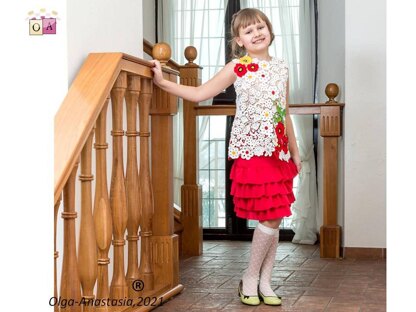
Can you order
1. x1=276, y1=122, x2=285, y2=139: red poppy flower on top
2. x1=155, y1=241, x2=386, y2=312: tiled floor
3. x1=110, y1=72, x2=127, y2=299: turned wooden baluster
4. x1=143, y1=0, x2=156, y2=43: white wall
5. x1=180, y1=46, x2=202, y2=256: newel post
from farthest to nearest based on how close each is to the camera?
x1=143, y1=0, x2=156, y2=43: white wall
x1=180, y1=46, x2=202, y2=256: newel post
x1=276, y1=122, x2=285, y2=139: red poppy flower on top
x1=155, y1=241, x2=386, y2=312: tiled floor
x1=110, y1=72, x2=127, y2=299: turned wooden baluster

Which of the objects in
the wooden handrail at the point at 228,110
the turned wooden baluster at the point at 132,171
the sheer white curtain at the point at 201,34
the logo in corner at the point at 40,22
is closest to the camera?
the logo in corner at the point at 40,22

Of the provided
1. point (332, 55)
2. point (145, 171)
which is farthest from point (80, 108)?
point (332, 55)

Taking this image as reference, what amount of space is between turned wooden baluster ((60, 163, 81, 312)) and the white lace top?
1.09 meters

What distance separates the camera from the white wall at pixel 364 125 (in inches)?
194

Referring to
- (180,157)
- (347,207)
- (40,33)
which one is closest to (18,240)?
(40,33)

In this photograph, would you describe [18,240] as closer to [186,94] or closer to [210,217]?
[186,94]

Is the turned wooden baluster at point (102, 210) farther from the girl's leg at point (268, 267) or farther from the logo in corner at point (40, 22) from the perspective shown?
the girl's leg at point (268, 267)

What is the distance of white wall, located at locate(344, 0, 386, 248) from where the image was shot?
4.93 metres

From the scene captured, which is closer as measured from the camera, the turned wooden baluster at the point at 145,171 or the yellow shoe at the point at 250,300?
the turned wooden baluster at the point at 145,171

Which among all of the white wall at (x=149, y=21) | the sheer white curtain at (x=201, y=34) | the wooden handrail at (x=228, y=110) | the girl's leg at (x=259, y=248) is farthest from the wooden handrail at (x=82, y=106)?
the sheer white curtain at (x=201, y=34)

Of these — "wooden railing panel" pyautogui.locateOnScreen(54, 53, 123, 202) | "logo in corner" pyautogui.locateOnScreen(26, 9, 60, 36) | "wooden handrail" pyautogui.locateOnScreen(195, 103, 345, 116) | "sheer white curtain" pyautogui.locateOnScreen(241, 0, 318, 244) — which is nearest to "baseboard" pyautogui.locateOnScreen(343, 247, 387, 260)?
"wooden handrail" pyautogui.locateOnScreen(195, 103, 345, 116)

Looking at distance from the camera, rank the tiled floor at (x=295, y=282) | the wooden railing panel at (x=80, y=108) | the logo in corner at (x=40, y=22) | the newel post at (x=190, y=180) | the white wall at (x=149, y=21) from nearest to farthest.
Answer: the wooden railing panel at (x=80, y=108) → the logo in corner at (x=40, y=22) → the tiled floor at (x=295, y=282) → the newel post at (x=190, y=180) → the white wall at (x=149, y=21)

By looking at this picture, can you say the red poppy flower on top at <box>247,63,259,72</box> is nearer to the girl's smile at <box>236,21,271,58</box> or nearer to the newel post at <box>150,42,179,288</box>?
the girl's smile at <box>236,21,271,58</box>

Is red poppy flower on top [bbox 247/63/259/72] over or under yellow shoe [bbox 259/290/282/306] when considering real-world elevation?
over
